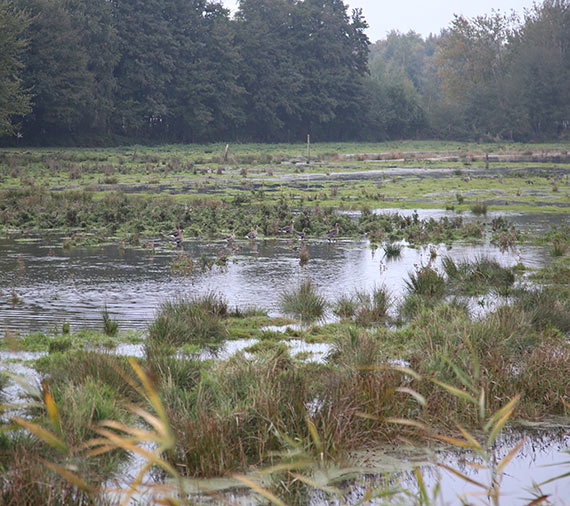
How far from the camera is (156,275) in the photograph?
12.4 meters

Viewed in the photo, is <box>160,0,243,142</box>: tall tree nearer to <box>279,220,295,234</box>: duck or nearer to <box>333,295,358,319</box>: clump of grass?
<box>279,220,295,234</box>: duck

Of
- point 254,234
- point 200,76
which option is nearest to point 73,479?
point 254,234

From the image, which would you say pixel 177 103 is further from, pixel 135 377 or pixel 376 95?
pixel 135 377

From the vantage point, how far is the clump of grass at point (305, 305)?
939 centimetres

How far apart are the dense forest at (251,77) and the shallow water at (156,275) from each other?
96.2ft

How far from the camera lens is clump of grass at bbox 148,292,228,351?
784 cm

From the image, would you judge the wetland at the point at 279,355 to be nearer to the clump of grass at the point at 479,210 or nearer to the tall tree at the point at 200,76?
the clump of grass at the point at 479,210

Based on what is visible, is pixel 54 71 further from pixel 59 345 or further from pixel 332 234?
pixel 59 345

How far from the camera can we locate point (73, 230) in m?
18.7

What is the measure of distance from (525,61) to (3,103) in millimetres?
63827

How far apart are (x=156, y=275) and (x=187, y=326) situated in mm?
4590

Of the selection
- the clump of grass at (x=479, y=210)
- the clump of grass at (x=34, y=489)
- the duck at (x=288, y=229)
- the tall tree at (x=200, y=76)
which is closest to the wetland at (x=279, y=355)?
the clump of grass at (x=34, y=489)

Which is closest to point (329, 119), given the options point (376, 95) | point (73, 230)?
point (376, 95)

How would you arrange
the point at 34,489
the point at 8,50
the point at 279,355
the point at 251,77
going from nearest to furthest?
the point at 34,489 → the point at 279,355 → the point at 8,50 → the point at 251,77
